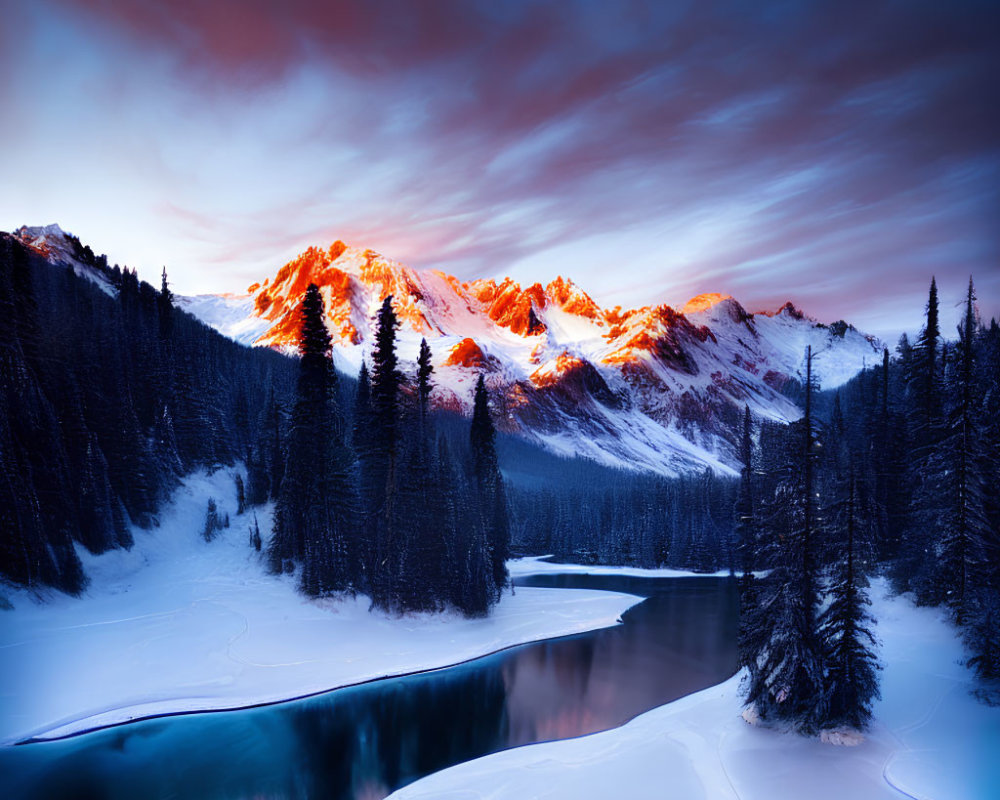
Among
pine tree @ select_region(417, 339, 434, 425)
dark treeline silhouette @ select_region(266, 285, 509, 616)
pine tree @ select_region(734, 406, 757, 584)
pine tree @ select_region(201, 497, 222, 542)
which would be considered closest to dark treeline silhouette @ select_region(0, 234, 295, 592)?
pine tree @ select_region(201, 497, 222, 542)

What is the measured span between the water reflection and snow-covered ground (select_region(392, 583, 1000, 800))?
290cm

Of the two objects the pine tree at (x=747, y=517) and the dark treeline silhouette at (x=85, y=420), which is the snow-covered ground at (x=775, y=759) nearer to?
the pine tree at (x=747, y=517)

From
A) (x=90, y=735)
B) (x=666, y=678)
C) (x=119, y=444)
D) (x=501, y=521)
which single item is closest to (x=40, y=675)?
(x=90, y=735)

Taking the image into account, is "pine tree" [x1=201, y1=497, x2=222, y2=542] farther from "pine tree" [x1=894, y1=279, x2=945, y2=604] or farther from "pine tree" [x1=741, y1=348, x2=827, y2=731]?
"pine tree" [x1=894, y1=279, x2=945, y2=604]

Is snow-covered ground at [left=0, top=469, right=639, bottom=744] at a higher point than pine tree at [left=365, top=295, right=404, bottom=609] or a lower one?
lower

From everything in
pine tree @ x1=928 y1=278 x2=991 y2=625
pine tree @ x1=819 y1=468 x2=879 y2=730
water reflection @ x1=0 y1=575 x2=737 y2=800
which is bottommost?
water reflection @ x1=0 y1=575 x2=737 y2=800

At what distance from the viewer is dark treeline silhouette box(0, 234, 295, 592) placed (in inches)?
1309

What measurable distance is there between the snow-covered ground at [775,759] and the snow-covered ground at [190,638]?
43.6ft

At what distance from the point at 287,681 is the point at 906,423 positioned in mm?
48614

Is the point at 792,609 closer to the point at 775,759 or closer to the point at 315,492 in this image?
the point at 775,759

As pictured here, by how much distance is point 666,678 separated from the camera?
119ft

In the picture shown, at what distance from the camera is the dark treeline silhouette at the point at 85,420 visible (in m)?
33.2

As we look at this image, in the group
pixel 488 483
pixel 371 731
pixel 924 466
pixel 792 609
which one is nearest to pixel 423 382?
pixel 488 483

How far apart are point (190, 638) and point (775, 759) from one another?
28.8 m
